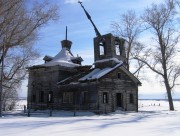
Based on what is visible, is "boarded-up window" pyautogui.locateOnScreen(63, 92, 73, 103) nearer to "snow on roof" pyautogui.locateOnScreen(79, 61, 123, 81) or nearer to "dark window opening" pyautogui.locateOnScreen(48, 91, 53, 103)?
"dark window opening" pyautogui.locateOnScreen(48, 91, 53, 103)

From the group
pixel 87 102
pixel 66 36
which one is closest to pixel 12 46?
pixel 87 102

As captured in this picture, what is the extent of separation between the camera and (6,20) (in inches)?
854

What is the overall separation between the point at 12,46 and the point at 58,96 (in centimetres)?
1000

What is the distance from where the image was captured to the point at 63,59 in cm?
3572

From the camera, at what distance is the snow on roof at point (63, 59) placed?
110 ft

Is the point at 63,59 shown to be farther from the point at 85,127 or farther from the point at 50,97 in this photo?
the point at 85,127

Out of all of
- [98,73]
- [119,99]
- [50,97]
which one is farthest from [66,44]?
[119,99]

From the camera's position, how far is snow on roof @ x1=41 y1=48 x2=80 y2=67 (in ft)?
110

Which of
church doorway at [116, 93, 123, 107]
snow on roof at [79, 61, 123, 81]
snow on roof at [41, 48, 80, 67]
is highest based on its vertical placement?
snow on roof at [41, 48, 80, 67]

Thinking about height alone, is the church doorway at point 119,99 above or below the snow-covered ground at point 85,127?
above

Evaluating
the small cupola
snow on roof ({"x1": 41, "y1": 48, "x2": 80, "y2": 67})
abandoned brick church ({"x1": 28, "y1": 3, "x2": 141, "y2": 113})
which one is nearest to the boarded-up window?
abandoned brick church ({"x1": 28, "y1": 3, "x2": 141, "y2": 113})

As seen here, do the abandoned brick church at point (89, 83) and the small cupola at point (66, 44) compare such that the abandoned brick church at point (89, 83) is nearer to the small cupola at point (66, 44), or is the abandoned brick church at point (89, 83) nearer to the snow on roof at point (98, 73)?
the snow on roof at point (98, 73)

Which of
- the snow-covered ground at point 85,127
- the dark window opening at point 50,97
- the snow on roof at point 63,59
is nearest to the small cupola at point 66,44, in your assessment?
the snow on roof at point 63,59

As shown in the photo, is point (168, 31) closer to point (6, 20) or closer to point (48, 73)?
point (48, 73)
